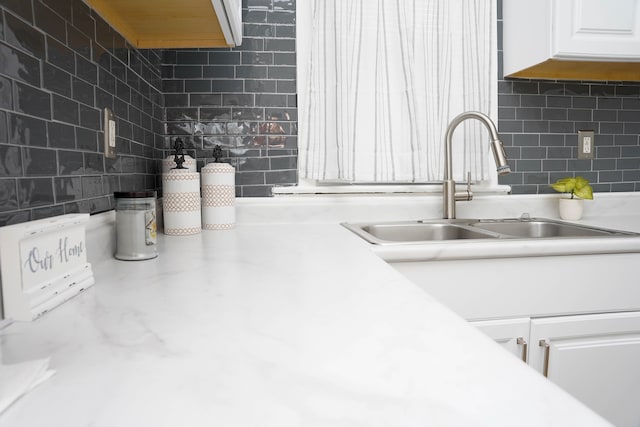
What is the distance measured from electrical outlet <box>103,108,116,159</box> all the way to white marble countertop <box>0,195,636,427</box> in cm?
39

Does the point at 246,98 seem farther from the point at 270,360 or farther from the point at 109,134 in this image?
the point at 270,360

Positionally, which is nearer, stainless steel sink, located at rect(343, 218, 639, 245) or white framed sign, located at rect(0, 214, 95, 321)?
white framed sign, located at rect(0, 214, 95, 321)

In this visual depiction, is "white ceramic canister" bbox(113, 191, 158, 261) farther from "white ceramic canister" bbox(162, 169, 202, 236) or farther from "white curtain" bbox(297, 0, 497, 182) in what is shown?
"white curtain" bbox(297, 0, 497, 182)

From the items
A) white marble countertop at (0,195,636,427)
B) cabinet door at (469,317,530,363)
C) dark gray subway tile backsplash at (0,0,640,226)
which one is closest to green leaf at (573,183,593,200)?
dark gray subway tile backsplash at (0,0,640,226)

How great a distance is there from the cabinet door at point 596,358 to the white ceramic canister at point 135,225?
1063 millimetres

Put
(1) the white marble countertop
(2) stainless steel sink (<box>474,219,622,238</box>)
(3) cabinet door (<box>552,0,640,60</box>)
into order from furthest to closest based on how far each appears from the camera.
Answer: (2) stainless steel sink (<box>474,219,622,238</box>) < (3) cabinet door (<box>552,0,640,60</box>) < (1) the white marble countertop

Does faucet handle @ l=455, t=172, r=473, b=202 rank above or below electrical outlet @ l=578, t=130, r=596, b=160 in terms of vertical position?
below

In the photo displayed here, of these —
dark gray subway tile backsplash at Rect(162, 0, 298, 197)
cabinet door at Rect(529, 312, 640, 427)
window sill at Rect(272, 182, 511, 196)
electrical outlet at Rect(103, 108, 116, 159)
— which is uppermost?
dark gray subway tile backsplash at Rect(162, 0, 298, 197)

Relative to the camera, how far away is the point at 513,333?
1.16 meters

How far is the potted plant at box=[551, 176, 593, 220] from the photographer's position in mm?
1661

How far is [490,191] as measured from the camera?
174 centimetres

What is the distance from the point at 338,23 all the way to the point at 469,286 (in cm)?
109

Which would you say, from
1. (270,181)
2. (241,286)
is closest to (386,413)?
(241,286)

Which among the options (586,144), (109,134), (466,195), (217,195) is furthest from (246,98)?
(586,144)
